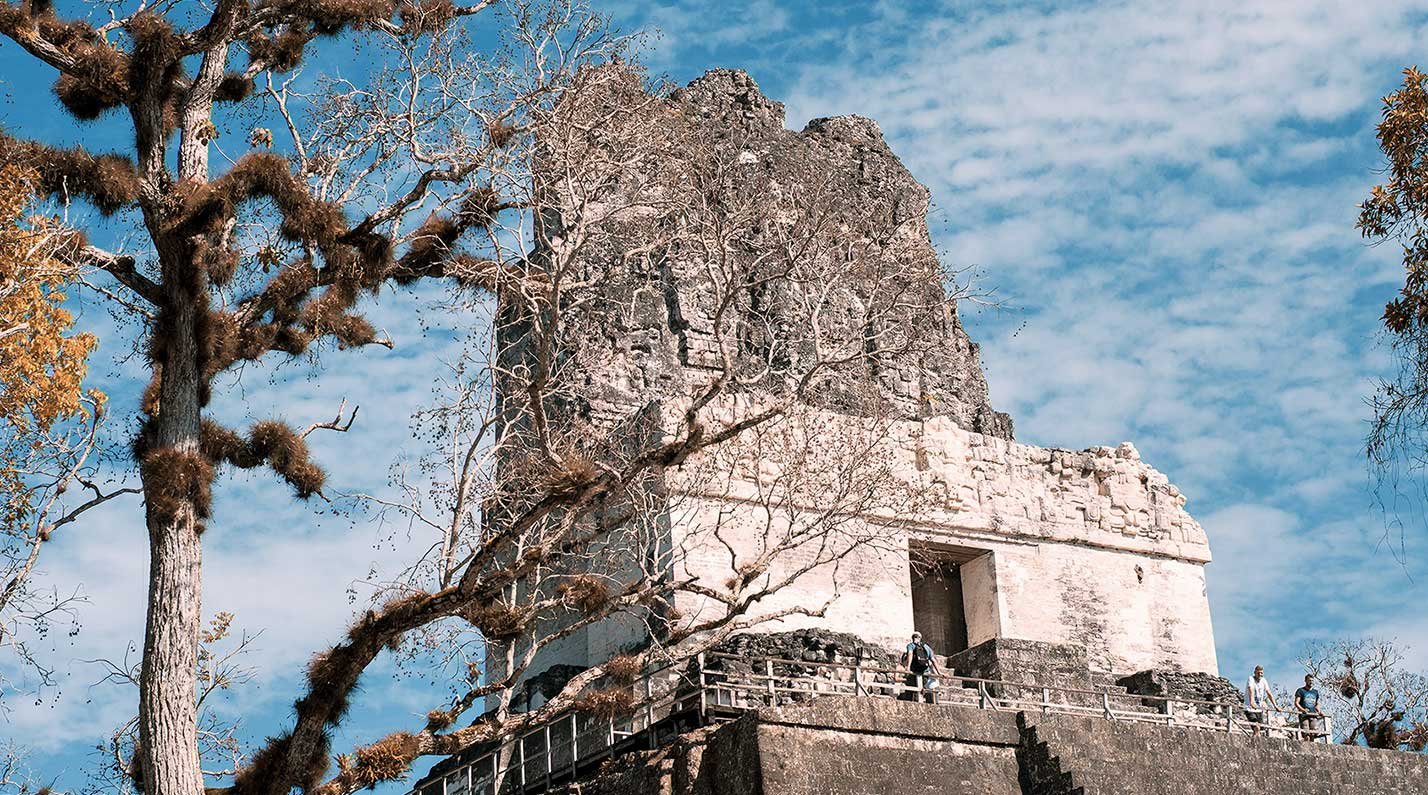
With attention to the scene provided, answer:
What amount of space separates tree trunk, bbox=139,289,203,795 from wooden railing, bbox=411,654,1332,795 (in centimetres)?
464

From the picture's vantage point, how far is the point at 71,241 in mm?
13125

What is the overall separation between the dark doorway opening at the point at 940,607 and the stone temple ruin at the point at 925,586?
29 millimetres

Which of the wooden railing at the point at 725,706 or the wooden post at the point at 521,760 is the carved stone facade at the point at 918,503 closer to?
the wooden railing at the point at 725,706

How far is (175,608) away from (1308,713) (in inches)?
487

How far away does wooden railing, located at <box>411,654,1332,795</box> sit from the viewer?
17.6m

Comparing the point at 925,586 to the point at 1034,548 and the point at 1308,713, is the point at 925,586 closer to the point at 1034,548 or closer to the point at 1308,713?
the point at 1034,548

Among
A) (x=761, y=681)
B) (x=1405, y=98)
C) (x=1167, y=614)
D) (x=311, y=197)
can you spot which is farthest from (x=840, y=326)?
(x=1405, y=98)

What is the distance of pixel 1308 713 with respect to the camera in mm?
19422

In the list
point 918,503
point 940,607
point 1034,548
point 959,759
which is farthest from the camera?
point 940,607

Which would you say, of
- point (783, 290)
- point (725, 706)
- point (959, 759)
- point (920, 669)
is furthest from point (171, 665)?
point (783, 290)

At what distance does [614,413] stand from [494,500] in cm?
872

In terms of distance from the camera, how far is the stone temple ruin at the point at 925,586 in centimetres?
1688

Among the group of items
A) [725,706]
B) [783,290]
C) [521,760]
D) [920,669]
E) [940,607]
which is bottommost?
[521,760]

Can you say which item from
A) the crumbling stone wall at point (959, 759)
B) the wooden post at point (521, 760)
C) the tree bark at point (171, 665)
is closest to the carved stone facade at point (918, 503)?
the wooden post at point (521, 760)
